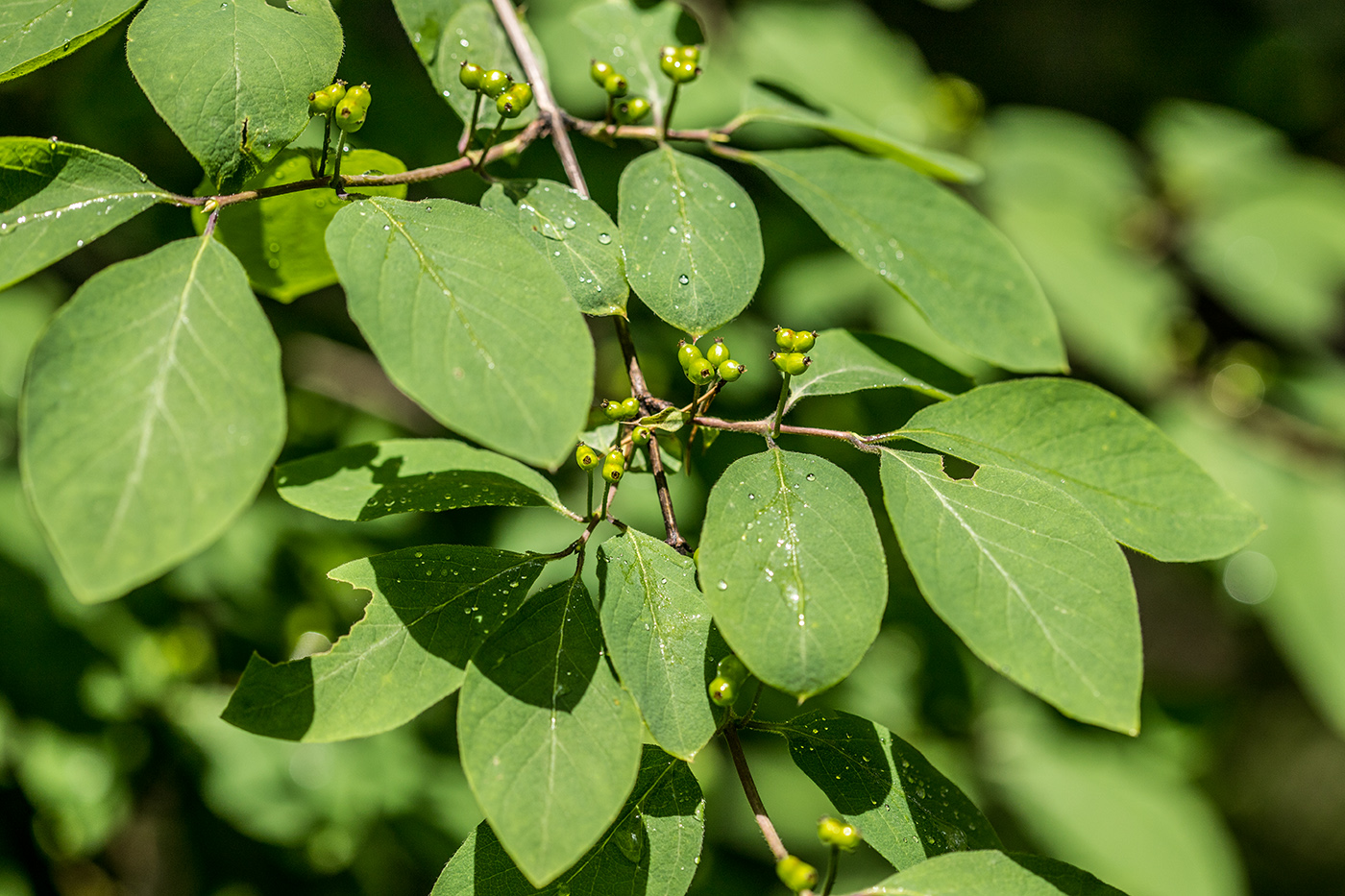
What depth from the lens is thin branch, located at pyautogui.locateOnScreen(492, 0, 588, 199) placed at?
4.20ft

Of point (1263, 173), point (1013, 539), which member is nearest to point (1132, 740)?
point (1263, 173)

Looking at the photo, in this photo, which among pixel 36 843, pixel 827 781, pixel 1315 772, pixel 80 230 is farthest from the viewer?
pixel 1315 772

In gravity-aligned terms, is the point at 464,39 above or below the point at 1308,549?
above

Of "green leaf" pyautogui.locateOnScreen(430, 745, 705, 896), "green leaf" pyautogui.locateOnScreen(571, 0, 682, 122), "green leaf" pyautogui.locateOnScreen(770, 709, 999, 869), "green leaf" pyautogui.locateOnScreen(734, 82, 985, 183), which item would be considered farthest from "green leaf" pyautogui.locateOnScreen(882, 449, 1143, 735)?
"green leaf" pyautogui.locateOnScreen(571, 0, 682, 122)

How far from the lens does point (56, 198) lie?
0.95m

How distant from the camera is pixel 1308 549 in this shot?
9.77 ft

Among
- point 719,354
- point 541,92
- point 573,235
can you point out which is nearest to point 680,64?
point 541,92

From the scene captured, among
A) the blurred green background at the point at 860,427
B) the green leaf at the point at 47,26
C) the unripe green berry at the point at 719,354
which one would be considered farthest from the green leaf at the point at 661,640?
the blurred green background at the point at 860,427

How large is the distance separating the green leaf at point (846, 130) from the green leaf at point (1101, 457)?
56 centimetres

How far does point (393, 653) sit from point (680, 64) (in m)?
0.88

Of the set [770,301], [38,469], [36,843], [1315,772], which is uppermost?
[38,469]

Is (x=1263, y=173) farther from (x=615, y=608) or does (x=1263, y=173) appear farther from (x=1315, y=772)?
(x=1315, y=772)

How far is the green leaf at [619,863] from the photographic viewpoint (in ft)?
3.32

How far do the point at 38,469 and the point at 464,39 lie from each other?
0.90 m
